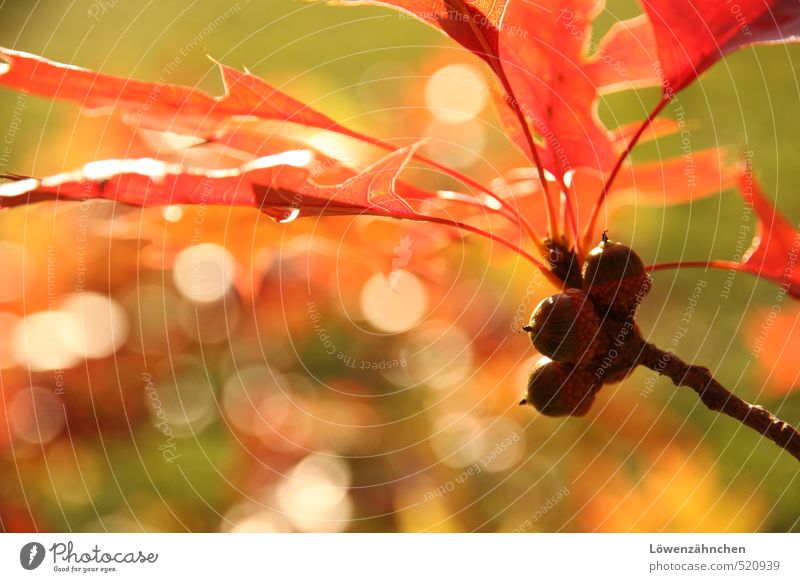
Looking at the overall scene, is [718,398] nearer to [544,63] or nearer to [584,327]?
[584,327]

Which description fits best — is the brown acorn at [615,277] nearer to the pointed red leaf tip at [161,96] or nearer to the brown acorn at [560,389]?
the brown acorn at [560,389]

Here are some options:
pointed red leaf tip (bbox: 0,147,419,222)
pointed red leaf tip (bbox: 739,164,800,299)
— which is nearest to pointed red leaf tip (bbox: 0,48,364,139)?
pointed red leaf tip (bbox: 0,147,419,222)

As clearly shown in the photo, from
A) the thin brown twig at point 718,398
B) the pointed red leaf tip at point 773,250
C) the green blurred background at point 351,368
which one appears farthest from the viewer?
the green blurred background at point 351,368

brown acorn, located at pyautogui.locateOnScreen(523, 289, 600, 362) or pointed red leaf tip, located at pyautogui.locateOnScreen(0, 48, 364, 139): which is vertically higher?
pointed red leaf tip, located at pyautogui.locateOnScreen(0, 48, 364, 139)

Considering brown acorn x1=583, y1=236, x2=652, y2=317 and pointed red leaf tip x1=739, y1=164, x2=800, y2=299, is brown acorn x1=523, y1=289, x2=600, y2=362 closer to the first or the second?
brown acorn x1=583, y1=236, x2=652, y2=317

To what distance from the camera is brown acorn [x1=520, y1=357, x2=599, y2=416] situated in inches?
15.9

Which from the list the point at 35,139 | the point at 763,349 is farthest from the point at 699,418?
the point at 35,139

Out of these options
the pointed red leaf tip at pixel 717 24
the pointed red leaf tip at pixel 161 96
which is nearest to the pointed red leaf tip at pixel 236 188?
the pointed red leaf tip at pixel 161 96

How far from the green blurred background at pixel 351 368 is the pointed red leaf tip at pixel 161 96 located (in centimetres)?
30

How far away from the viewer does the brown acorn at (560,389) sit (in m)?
0.40

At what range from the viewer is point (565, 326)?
389 mm

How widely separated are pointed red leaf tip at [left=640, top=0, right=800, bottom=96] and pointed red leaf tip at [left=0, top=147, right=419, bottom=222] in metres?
0.18

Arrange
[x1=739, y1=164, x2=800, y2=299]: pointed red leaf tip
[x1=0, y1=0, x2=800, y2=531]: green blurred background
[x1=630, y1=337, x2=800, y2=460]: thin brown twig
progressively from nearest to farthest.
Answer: [x1=630, y1=337, x2=800, y2=460]: thin brown twig, [x1=739, y1=164, x2=800, y2=299]: pointed red leaf tip, [x1=0, y1=0, x2=800, y2=531]: green blurred background

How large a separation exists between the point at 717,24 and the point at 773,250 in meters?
0.16
